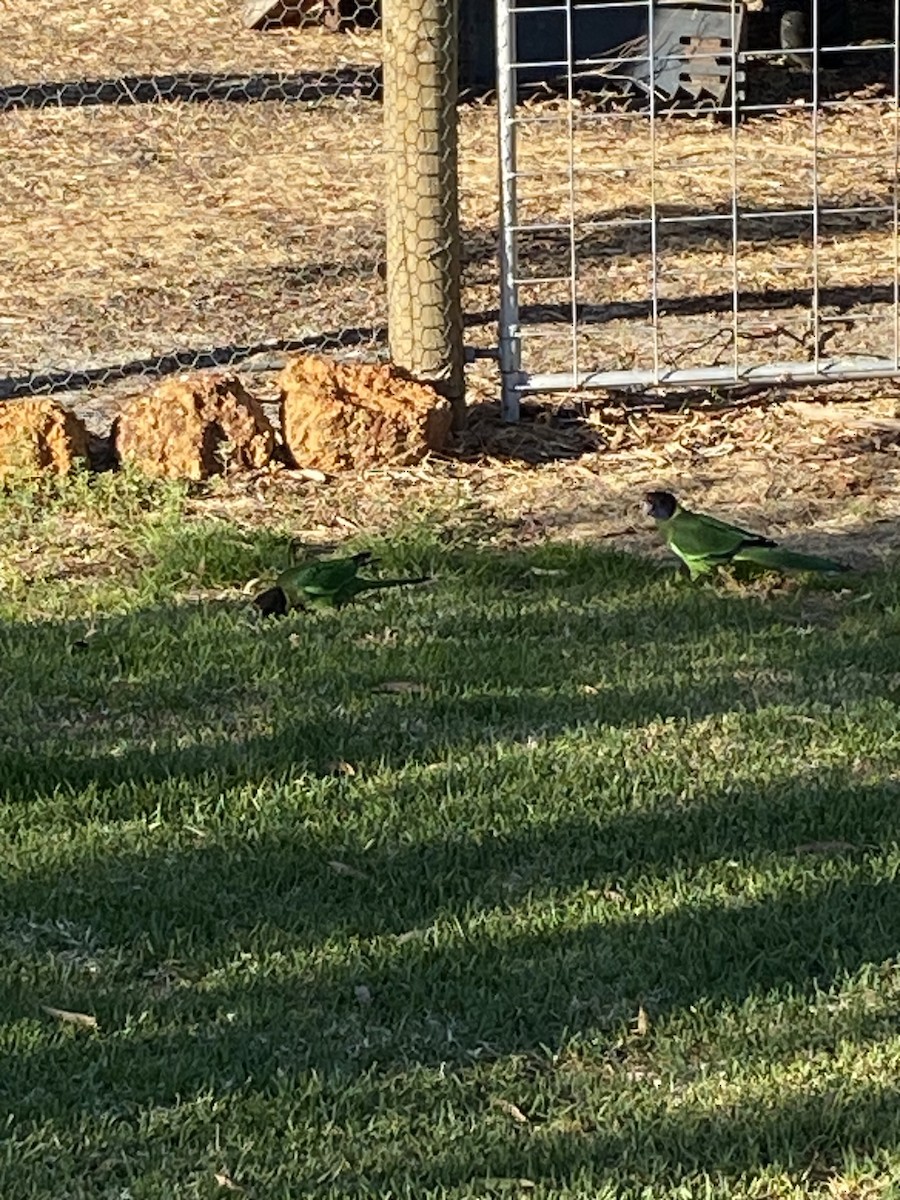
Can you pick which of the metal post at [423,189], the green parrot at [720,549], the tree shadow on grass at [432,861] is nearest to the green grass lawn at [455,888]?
the tree shadow on grass at [432,861]

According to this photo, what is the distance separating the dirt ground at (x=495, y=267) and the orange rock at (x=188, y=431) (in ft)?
0.45

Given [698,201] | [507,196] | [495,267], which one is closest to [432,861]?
[507,196]

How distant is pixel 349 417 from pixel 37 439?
92cm

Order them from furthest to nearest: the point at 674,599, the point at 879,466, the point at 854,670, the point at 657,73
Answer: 1. the point at 657,73
2. the point at 879,466
3. the point at 674,599
4. the point at 854,670

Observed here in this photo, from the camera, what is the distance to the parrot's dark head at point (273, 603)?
5.46 m

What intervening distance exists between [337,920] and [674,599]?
2017mm

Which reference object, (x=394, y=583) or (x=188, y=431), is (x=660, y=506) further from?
(x=188, y=431)

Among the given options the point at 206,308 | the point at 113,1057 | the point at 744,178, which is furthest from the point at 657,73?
the point at 113,1057

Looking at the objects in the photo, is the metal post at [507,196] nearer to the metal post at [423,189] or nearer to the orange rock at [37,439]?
the metal post at [423,189]

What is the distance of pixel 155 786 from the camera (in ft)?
14.6

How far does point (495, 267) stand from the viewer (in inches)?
382

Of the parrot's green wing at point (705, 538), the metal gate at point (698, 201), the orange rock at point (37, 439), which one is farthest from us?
the metal gate at point (698, 201)

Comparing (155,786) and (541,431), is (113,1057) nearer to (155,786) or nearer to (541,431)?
(155,786)

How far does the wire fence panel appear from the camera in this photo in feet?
27.8
